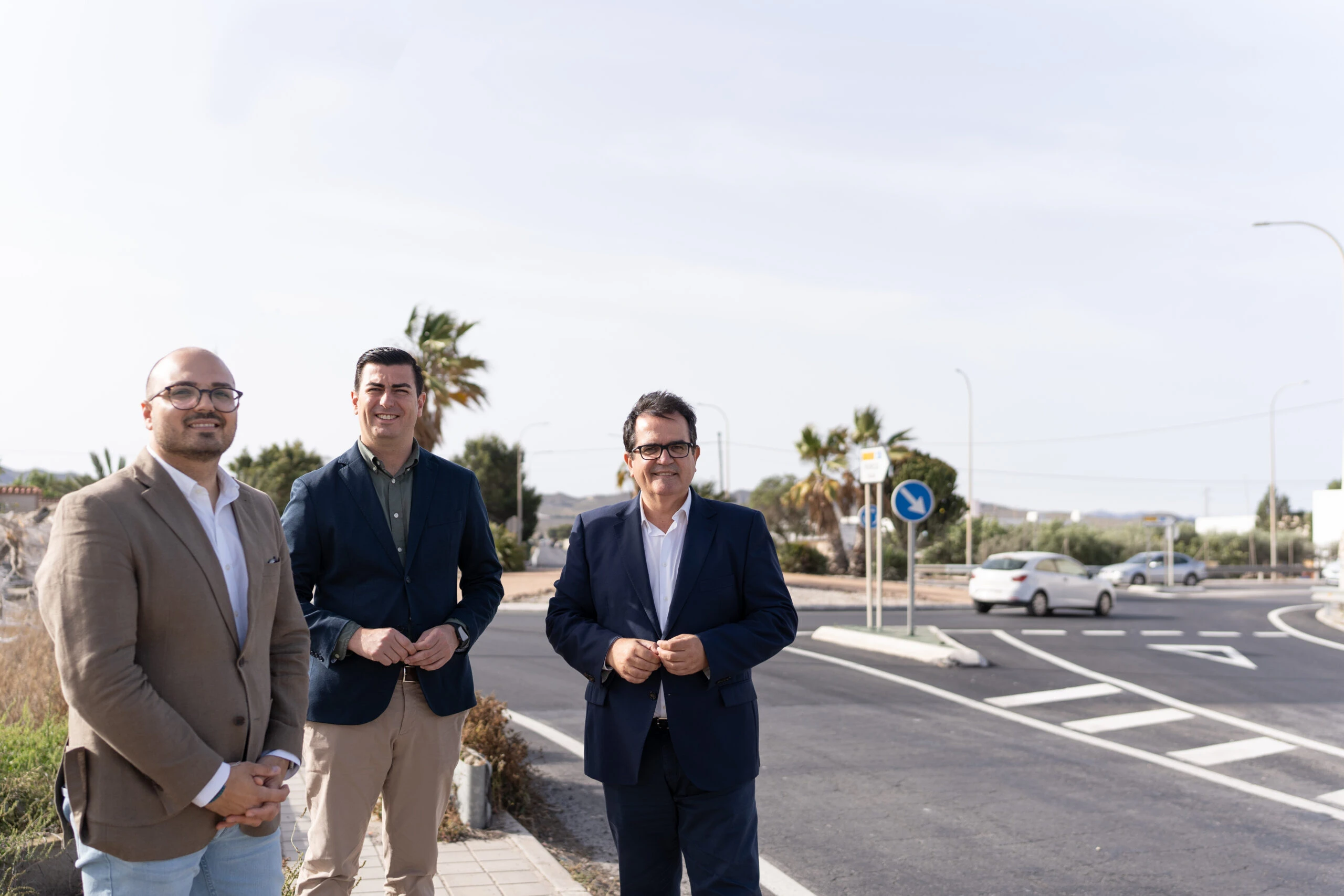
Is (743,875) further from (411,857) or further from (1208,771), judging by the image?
(1208,771)

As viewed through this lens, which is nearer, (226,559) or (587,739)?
(226,559)

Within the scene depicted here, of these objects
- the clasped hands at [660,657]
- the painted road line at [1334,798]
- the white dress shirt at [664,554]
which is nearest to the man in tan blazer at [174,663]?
the clasped hands at [660,657]

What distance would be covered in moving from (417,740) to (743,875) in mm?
1183

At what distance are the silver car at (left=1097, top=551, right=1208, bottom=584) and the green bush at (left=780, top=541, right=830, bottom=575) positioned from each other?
11.6 m

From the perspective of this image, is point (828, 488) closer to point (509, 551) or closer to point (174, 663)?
point (509, 551)

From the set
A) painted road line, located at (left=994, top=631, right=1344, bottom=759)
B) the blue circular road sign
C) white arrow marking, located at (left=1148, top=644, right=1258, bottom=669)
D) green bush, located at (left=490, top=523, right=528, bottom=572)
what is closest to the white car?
white arrow marking, located at (left=1148, top=644, right=1258, bottom=669)

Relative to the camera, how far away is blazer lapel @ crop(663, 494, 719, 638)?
3.76 meters

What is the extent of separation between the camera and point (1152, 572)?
45.9m

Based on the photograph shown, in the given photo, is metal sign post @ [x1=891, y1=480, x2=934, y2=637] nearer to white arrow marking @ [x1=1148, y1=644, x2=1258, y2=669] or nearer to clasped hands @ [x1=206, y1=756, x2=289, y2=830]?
white arrow marking @ [x1=1148, y1=644, x2=1258, y2=669]

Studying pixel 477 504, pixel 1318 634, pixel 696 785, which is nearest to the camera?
pixel 696 785

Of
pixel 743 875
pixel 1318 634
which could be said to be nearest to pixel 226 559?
pixel 743 875

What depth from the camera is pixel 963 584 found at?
43.0 meters

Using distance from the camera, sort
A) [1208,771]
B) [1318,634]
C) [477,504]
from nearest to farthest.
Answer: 1. [477,504]
2. [1208,771]
3. [1318,634]

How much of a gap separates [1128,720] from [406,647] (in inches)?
370
